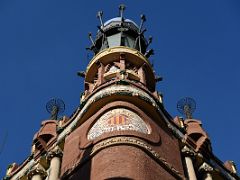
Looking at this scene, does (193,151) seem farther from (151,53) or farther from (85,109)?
(151,53)

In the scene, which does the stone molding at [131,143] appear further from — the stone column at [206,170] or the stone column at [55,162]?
the stone column at [206,170]

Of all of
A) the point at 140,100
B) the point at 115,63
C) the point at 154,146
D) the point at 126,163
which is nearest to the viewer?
the point at 126,163

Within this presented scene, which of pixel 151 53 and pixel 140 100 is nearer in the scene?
pixel 140 100

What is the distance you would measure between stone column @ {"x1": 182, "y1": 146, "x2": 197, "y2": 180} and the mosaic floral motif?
2.22 metres

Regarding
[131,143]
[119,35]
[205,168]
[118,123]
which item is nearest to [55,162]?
[118,123]

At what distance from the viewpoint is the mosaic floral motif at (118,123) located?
20.3 meters

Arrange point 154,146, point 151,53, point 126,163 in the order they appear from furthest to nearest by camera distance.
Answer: point 151,53
point 154,146
point 126,163

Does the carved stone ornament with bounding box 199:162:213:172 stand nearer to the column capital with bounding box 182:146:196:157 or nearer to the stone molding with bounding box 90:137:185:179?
the column capital with bounding box 182:146:196:157

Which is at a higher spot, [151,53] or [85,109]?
[151,53]

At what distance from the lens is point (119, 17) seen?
32.7 metres

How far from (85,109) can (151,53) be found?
30.5 feet

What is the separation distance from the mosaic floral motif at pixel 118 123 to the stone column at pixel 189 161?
2.22m

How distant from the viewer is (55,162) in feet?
70.7

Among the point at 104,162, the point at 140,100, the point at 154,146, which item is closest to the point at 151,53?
the point at 140,100
